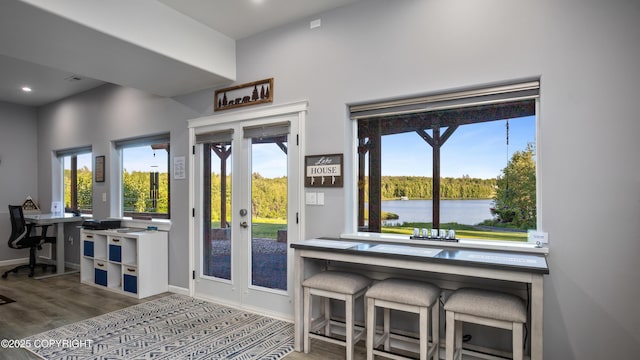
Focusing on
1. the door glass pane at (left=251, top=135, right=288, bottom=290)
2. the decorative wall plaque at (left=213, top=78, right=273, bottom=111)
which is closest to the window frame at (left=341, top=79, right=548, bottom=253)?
the door glass pane at (left=251, top=135, right=288, bottom=290)

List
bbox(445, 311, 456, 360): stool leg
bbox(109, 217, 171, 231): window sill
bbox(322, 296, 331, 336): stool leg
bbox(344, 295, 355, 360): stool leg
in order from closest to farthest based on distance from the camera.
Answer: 1. bbox(445, 311, 456, 360): stool leg
2. bbox(344, 295, 355, 360): stool leg
3. bbox(322, 296, 331, 336): stool leg
4. bbox(109, 217, 171, 231): window sill

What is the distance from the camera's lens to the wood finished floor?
112 inches

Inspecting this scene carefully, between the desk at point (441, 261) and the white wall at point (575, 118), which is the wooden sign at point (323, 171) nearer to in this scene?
the desk at point (441, 261)

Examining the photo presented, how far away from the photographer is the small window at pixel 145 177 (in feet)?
16.0

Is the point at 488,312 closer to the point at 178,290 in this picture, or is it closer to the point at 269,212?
the point at 269,212

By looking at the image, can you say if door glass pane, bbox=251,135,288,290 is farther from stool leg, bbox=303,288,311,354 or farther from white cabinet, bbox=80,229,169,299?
white cabinet, bbox=80,229,169,299

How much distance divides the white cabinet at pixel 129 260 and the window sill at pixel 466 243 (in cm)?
260

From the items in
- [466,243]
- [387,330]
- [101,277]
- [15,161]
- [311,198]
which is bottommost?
[101,277]

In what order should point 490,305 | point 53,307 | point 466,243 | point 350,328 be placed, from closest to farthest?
point 490,305 < point 350,328 < point 466,243 < point 53,307

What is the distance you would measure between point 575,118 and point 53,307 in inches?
208

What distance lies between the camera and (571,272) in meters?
2.31

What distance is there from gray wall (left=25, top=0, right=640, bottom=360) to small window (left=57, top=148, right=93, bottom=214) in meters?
4.97

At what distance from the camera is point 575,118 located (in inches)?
91.2

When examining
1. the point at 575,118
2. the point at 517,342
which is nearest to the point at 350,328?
the point at 517,342
